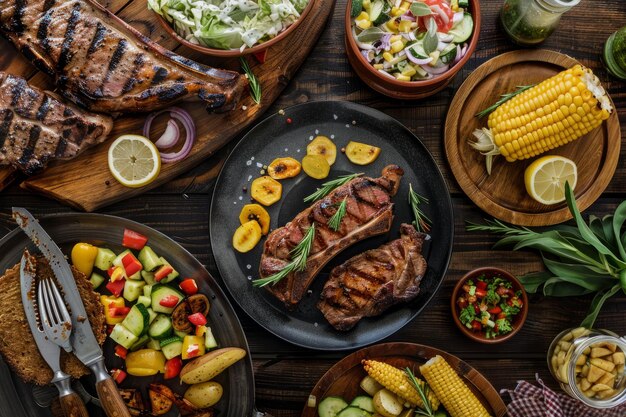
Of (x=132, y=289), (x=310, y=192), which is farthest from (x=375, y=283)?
(x=132, y=289)

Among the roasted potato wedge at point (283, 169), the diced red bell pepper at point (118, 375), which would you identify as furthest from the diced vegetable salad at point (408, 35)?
the diced red bell pepper at point (118, 375)

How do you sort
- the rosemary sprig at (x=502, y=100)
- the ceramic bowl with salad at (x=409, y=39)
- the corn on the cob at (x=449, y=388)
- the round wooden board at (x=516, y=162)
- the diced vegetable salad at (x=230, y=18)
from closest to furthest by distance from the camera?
the diced vegetable salad at (x=230, y=18), the ceramic bowl with salad at (x=409, y=39), the corn on the cob at (x=449, y=388), the rosemary sprig at (x=502, y=100), the round wooden board at (x=516, y=162)

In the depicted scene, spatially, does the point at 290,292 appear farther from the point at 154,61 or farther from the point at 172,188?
the point at 154,61

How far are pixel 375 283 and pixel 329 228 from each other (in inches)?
18.8

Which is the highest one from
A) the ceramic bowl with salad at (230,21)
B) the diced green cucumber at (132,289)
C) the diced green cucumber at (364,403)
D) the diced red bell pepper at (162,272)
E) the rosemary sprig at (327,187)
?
the ceramic bowl with salad at (230,21)

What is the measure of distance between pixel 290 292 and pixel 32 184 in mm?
1842

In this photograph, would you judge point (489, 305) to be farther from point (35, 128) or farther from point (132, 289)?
point (35, 128)

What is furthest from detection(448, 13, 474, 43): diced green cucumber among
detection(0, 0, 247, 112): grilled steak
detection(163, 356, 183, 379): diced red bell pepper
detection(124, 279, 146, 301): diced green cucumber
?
detection(163, 356, 183, 379): diced red bell pepper

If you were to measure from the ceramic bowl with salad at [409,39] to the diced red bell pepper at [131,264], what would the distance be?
1.97 meters

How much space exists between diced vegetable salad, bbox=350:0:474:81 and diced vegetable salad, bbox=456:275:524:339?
1.48m

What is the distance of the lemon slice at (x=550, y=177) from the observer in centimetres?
388

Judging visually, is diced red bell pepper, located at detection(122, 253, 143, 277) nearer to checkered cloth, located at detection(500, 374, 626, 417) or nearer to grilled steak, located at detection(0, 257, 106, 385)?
grilled steak, located at detection(0, 257, 106, 385)

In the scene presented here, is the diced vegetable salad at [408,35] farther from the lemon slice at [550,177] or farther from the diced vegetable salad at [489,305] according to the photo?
the diced vegetable salad at [489,305]

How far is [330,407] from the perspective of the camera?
3822mm
